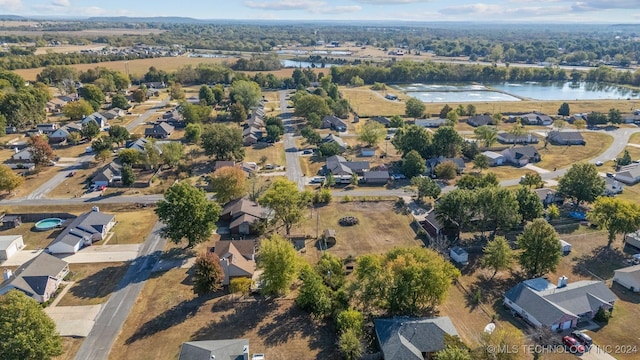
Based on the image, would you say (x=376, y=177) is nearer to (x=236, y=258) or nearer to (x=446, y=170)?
(x=446, y=170)

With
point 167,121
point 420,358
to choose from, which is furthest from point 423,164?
point 167,121

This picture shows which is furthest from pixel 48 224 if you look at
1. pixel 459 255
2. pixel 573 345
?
pixel 573 345

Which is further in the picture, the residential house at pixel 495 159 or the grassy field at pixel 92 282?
the residential house at pixel 495 159

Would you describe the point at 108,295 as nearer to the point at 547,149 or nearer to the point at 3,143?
the point at 3,143

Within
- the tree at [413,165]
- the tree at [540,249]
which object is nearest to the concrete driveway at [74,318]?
the tree at [540,249]

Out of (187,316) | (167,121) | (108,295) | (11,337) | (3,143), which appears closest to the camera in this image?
(11,337)

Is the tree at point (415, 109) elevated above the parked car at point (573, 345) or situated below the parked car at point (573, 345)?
above

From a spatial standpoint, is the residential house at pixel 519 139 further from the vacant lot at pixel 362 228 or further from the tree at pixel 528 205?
the vacant lot at pixel 362 228
